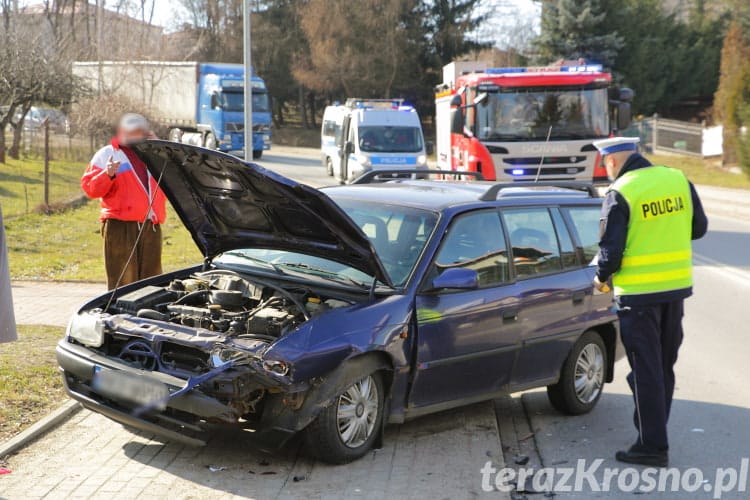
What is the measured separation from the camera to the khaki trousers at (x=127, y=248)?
833cm

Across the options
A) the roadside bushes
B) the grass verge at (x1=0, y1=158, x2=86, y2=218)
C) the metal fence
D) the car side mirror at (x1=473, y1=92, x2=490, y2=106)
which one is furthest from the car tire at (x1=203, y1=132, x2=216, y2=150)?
the car side mirror at (x1=473, y1=92, x2=490, y2=106)

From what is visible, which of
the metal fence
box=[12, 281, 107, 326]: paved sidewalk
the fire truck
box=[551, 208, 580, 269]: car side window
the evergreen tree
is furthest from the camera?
the evergreen tree

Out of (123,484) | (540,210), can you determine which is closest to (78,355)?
(123,484)

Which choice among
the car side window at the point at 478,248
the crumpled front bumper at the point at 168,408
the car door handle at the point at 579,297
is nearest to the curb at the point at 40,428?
the crumpled front bumper at the point at 168,408

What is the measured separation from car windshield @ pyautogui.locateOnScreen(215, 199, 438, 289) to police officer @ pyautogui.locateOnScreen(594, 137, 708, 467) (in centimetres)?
116

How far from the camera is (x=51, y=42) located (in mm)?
29609

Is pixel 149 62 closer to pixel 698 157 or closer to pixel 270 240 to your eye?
pixel 698 157

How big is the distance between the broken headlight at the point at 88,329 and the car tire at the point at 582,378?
10.6 ft

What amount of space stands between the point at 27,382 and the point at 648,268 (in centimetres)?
443

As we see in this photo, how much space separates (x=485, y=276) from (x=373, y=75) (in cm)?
5327

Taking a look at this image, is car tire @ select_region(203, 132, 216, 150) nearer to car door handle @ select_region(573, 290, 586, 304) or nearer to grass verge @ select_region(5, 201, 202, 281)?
grass verge @ select_region(5, 201, 202, 281)

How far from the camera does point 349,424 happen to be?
5.52 m

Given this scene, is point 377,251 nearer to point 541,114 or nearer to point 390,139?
point 541,114

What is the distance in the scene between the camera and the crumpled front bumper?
512 cm
